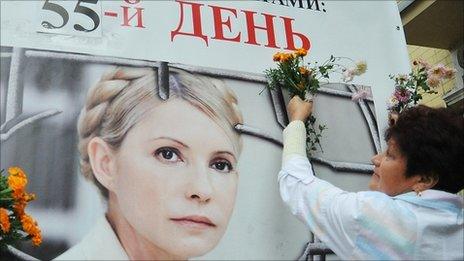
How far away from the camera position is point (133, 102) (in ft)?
6.55

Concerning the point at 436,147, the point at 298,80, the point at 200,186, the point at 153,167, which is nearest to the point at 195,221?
the point at 200,186

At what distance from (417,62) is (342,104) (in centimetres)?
41

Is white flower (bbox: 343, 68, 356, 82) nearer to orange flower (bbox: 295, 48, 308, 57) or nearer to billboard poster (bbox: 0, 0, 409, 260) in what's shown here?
billboard poster (bbox: 0, 0, 409, 260)

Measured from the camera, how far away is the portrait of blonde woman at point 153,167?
6.13 feet

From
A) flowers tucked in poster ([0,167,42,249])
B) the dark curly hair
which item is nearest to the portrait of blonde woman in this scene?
flowers tucked in poster ([0,167,42,249])

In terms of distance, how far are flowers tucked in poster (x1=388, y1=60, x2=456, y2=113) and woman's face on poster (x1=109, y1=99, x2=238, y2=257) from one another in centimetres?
81

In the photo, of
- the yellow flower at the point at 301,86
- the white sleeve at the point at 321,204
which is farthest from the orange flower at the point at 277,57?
the white sleeve at the point at 321,204

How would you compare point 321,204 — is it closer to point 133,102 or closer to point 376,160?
point 376,160

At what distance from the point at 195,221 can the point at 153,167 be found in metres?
0.24

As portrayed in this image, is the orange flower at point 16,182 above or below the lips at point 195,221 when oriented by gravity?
above

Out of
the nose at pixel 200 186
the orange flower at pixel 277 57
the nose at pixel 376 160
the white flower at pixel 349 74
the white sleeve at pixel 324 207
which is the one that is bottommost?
the white sleeve at pixel 324 207

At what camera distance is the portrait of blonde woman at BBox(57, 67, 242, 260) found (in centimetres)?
187

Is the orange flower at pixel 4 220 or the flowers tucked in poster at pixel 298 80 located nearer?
the orange flower at pixel 4 220

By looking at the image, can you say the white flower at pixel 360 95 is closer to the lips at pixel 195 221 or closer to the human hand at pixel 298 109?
the human hand at pixel 298 109
